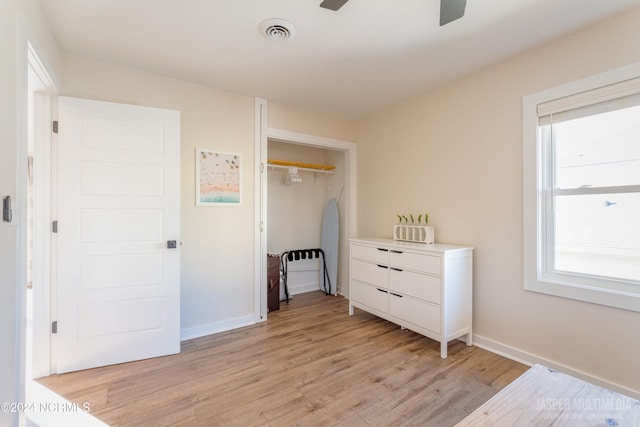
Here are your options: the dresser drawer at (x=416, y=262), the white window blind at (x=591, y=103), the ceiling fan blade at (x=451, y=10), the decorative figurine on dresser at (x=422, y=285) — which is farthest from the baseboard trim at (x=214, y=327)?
the white window blind at (x=591, y=103)

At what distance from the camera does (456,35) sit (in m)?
1.95

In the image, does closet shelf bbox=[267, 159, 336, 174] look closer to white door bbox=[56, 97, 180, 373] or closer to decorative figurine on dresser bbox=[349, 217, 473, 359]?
white door bbox=[56, 97, 180, 373]

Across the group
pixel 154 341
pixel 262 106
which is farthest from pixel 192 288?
pixel 262 106

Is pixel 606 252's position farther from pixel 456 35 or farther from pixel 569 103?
pixel 456 35

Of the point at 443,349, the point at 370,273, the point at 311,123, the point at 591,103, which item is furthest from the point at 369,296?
the point at 591,103

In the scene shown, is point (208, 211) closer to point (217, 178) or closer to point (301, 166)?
point (217, 178)

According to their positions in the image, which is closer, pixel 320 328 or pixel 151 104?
pixel 151 104

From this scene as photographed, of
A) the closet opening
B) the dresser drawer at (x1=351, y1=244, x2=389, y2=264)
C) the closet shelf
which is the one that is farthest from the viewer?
the closet opening

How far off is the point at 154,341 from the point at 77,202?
125 centimetres

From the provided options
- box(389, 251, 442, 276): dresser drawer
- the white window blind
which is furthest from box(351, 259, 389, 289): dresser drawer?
the white window blind

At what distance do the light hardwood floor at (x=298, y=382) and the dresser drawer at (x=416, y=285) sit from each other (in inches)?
17.9

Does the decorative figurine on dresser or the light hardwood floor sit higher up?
the decorative figurine on dresser

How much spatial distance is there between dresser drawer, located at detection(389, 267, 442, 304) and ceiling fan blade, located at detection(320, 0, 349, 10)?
2.03 metres

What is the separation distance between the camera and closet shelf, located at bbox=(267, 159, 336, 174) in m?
3.51
